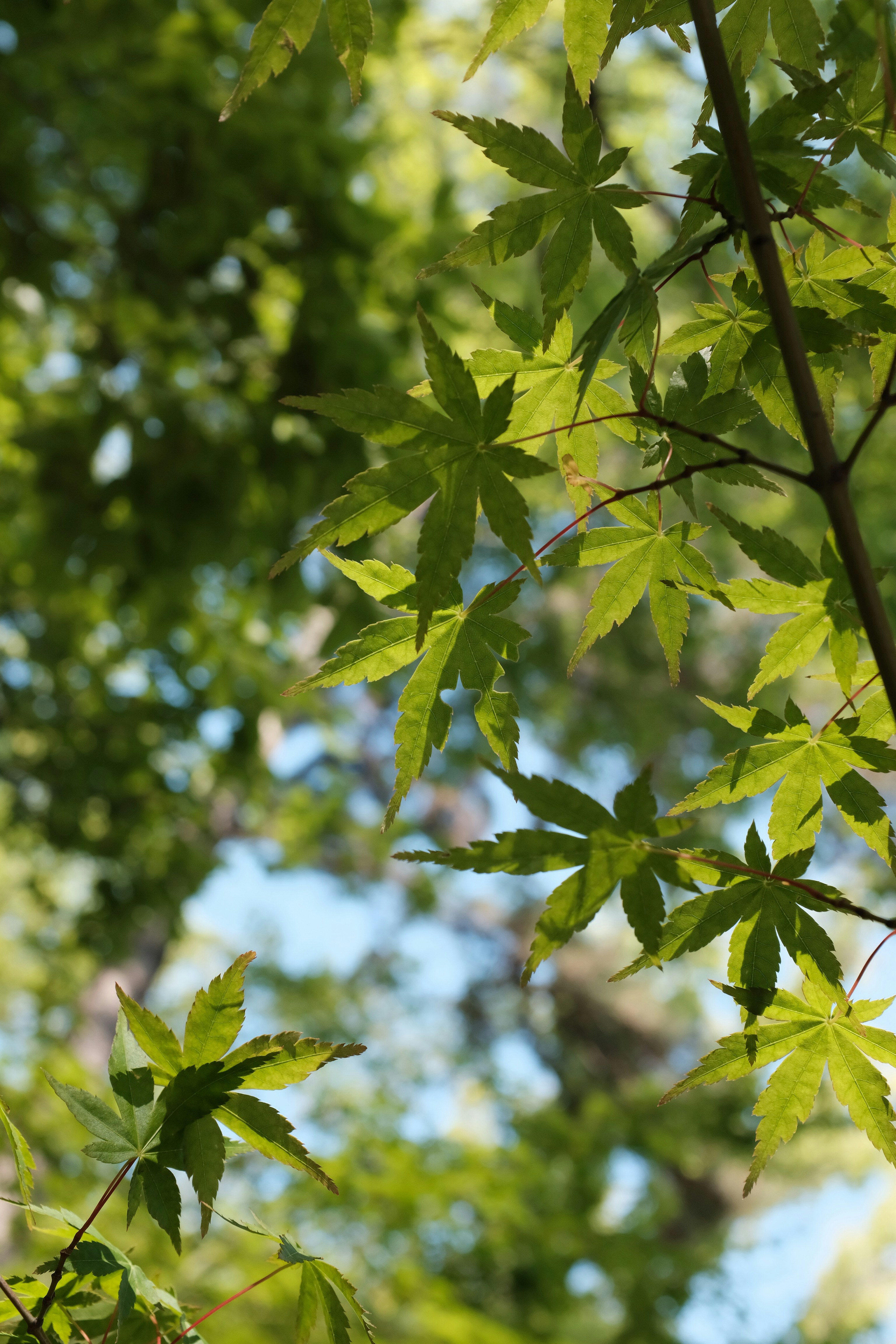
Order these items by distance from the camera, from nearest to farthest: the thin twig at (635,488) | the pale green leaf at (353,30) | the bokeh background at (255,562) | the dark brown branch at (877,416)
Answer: the dark brown branch at (877,416)
the thin twig at (635,488)
the pale green leaf at (353,30)
the bokeh background at (255,562)

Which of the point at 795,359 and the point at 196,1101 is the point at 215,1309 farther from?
the point at 795,359

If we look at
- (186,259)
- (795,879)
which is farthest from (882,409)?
(186,259)

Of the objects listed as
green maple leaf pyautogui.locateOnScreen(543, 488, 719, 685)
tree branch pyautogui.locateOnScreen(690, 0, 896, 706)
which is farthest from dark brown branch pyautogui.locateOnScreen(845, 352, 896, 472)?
green maple leaf pyautogui.locateOnScreen(543, 488, 719, 685)

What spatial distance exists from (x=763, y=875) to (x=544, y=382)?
0.58 meters

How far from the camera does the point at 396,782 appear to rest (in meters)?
1.01

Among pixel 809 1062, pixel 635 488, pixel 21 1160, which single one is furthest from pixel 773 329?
pixel 21 1160

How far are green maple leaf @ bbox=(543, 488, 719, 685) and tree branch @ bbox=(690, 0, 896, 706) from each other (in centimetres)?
31

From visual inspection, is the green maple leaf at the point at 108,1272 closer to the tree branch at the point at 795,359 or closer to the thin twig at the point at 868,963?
A: the thin twig at the point at 868,963

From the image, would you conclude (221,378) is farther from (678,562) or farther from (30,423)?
(678,562)

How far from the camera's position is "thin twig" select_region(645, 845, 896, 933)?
82 centimetres

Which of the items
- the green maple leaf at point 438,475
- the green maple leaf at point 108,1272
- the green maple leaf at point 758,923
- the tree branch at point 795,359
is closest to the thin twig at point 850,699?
the green maple leaf at point 758,923

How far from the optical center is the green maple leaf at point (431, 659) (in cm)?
103

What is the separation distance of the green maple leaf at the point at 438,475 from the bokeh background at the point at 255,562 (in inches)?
39.5

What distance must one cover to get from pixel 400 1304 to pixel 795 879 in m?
5.46
